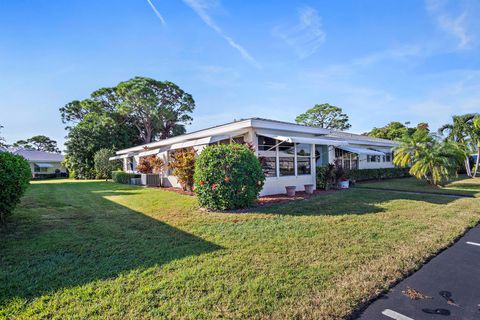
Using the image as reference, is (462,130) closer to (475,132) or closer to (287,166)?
(475,132)

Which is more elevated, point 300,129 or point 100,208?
point 300,129

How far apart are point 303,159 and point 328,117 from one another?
146 feet

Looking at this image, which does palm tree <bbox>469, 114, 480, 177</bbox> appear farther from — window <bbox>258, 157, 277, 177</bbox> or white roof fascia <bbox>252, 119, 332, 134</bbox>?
window <bbox>258, 157, 277, 177</bbox>

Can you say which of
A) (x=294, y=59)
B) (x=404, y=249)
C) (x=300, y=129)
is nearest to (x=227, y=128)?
(x=300, y=129)

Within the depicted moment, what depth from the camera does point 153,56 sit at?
17.1 m

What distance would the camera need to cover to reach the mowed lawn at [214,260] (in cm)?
318

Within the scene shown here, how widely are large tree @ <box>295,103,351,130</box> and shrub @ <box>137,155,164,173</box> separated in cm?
4148

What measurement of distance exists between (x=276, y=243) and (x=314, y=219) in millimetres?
2512

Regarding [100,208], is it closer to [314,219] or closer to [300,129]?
[314,219]

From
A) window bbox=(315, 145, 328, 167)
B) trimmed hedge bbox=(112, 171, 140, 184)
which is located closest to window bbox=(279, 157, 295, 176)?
window bbox=(315, 145, 328, 167)

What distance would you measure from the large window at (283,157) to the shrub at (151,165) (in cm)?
1017

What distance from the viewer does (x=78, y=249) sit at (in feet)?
17.6

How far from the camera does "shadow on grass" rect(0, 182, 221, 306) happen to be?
13.0ft

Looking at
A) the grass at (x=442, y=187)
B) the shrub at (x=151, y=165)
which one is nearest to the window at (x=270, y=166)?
the grass at (x=442, y=187)
